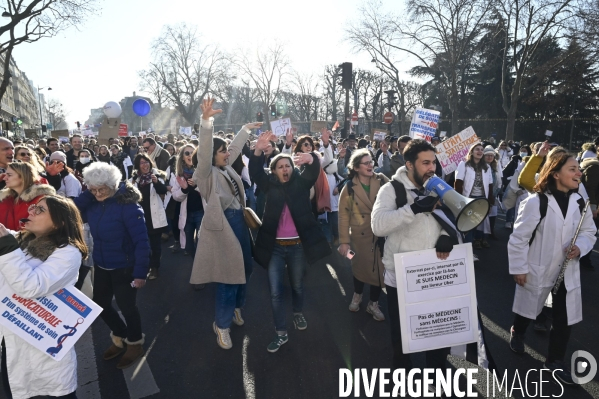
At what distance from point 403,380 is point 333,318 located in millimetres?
1375

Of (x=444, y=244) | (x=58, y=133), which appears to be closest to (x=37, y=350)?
(x=444, y=244)

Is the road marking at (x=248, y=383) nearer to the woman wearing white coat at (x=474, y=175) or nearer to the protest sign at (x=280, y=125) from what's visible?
the woman wearing white coat at (x=474, y=175)

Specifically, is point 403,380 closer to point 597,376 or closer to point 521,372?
point 521,372

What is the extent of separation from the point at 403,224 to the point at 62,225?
2.12 metres

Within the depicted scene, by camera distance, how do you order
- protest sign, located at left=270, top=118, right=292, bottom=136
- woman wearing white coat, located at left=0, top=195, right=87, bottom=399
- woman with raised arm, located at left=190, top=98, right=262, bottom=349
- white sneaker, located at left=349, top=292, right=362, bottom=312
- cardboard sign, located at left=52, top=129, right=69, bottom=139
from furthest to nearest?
cardboard sign, located at left=52, top=129, right=69, bottom=139
protest sign, located at left=270, top=118, right=292, bottom=136
white sneaker, located at left=349, top=292, right=362, bottom=312
woman with raised arm, located at left=190, top=98, right=262, bottom=349
woman wearing white coat, located at left=0, top=195, right=87, bottom=399

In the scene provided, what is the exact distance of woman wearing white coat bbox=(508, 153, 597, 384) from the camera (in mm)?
3160

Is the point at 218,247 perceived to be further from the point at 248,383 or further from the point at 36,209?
the point at 36,209

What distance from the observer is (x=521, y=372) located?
133 inches

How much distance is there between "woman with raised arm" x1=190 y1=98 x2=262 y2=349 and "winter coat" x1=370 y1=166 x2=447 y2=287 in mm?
1463

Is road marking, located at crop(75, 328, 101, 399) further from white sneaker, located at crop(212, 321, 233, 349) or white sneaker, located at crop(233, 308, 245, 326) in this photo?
white sneaker, located at crop(233, 308, 245, 326)

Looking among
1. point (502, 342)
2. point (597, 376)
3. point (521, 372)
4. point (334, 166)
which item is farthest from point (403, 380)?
point (334, 166)

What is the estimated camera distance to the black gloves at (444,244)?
2.61m

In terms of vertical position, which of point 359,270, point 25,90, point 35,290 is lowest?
point 359,270

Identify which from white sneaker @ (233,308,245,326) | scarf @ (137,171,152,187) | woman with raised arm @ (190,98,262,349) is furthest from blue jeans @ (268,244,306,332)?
scarf @ (137,171,152,187)
